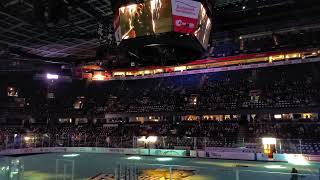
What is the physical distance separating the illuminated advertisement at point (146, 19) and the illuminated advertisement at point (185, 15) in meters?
0.13

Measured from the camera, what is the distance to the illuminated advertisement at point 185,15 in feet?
21.0

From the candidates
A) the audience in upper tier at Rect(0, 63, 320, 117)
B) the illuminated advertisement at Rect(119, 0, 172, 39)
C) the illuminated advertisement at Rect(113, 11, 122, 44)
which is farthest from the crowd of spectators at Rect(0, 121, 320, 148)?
the illuminated advertisement at Rect(119, 0, 172, 39)

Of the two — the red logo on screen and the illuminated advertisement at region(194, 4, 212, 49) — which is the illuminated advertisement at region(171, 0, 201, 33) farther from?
the illuminated advertisement at region(194, 4, 212, 49)

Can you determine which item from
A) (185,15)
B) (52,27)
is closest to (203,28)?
(185,15)

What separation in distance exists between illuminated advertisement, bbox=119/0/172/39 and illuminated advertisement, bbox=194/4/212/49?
82 centimetres

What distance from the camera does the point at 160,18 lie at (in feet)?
21.3

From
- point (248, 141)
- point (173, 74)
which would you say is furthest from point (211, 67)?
point (248, 141)

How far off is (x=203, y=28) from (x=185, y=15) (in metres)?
0.86

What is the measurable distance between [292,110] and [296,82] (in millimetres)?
5445

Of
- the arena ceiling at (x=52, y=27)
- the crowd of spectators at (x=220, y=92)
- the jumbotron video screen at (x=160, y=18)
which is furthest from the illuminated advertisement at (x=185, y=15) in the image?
the crowd of spectators at (x=220, y=92)

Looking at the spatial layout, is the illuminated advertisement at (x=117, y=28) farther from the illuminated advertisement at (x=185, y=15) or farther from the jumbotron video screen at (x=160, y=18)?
the illuminated advertisement at (x=185, y=15)

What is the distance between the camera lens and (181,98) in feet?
119

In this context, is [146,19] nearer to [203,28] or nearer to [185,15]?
[185,15]

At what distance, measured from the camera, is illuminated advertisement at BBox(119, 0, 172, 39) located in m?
6.43
